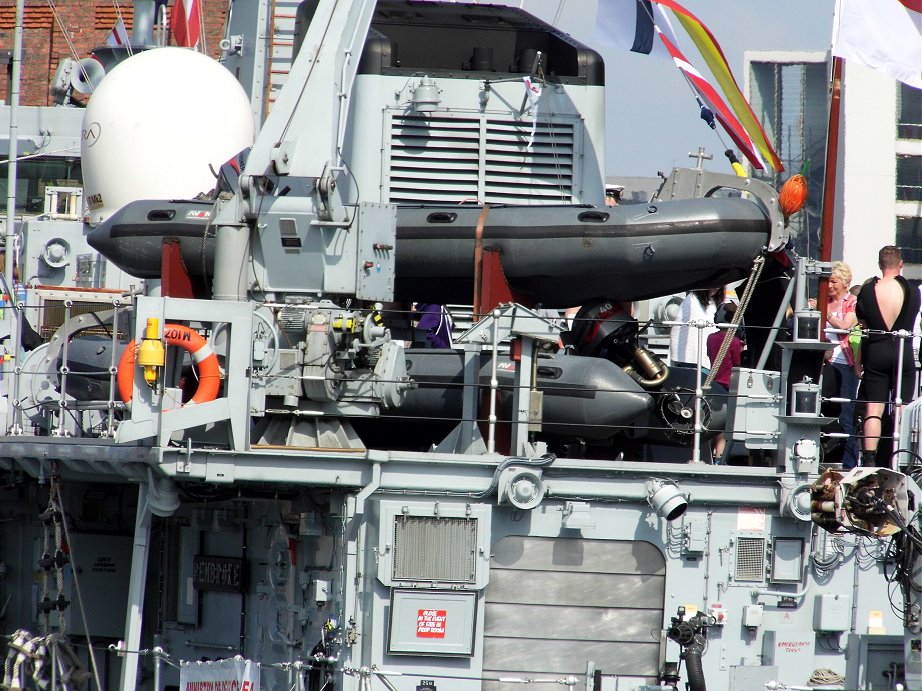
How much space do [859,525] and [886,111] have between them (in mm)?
22211

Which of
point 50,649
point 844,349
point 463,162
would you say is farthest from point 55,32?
point 844,349

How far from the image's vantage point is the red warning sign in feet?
27.5

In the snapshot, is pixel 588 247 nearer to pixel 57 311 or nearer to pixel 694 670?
pixel 694 670

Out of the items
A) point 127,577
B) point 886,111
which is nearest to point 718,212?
point 127,577

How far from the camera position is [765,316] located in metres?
10.4

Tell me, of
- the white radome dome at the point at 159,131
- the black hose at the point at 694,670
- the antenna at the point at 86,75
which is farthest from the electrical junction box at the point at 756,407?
the antenna at the point at 86,75

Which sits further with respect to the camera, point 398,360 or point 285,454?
point 398,360

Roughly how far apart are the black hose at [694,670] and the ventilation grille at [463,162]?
182 inches

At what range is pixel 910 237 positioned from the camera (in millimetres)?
29141

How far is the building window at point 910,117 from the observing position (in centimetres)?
2886

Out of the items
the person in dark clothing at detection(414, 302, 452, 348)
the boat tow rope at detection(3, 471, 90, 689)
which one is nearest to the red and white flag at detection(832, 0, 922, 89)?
the person in dark clothing at detection(414, 302, 452, 348)

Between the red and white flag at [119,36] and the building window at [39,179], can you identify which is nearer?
the red and white flag at [119,36]

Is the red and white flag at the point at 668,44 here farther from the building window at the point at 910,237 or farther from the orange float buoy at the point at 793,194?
the building window at the point at 910,237

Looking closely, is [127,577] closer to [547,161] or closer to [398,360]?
[398,360]
